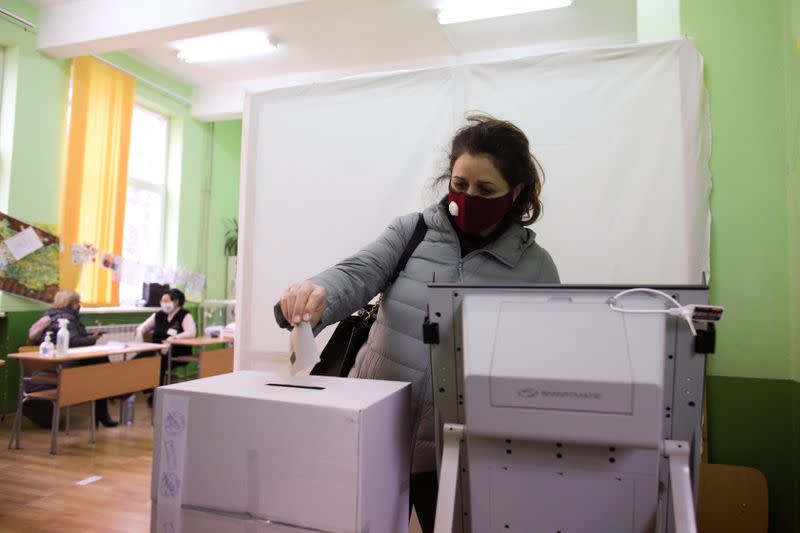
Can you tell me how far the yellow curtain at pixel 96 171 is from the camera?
16.8ft

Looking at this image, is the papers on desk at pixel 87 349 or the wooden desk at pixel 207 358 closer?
the papers on desk at pixel 87 349

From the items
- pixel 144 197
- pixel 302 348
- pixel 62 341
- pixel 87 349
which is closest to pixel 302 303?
pixel 302 348

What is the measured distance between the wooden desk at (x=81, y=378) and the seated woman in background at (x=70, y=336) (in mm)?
162

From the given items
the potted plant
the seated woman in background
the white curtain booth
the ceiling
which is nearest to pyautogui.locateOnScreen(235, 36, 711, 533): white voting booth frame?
the white curtain booth

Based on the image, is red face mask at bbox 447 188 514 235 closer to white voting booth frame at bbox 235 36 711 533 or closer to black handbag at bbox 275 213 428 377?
black handbag at bbox 275 213 428 377

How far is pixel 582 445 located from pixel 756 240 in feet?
4.99

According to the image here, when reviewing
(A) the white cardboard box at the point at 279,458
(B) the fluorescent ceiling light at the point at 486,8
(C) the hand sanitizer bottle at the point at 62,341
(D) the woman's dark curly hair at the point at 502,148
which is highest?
(B) the fluorescent ceiling light at the point at 486,8

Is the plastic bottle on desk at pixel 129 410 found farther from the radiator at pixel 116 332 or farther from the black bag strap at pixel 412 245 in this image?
the black bag strap at pixel 412 245

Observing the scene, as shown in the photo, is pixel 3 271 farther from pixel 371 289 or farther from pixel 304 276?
pixel 371 289

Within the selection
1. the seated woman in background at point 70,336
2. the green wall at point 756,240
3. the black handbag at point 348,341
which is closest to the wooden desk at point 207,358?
the seated woman in background at point 70,336

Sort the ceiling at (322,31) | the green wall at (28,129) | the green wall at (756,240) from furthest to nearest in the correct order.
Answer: the green wall at (28,129), the ceiling at (322,31), the green wall at (756,240)

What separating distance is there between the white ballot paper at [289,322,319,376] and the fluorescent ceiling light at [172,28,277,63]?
15.5 feet

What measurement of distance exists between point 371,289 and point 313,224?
1.34 metres

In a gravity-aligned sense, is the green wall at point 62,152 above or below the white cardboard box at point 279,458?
above
